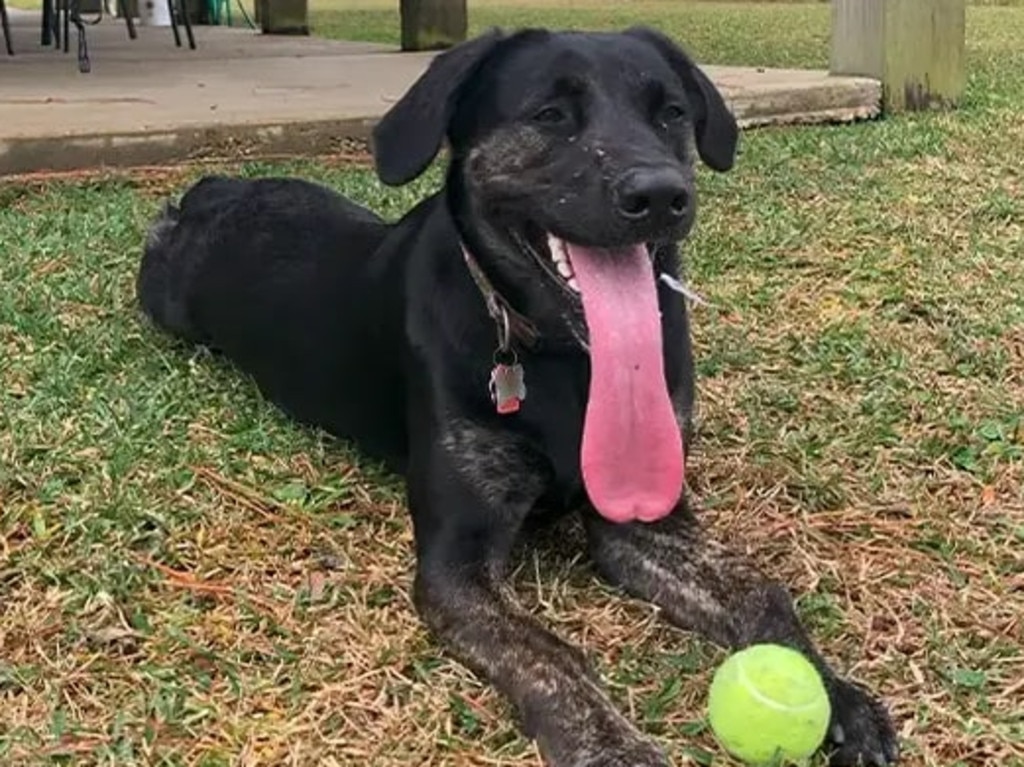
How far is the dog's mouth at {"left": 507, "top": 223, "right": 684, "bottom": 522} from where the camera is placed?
2.59m

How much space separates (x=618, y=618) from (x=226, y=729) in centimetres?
76

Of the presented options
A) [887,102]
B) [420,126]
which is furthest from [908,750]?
[887,102]

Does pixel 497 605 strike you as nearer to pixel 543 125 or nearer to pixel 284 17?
pixel 543 125

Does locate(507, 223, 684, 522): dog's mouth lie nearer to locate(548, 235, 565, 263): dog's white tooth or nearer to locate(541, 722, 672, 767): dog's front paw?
locate(548, 235, 565, 263): dog's white tooth

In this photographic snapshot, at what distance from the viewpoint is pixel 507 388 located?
281 cm

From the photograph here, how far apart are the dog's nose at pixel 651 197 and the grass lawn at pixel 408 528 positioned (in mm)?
727

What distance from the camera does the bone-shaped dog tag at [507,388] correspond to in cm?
280

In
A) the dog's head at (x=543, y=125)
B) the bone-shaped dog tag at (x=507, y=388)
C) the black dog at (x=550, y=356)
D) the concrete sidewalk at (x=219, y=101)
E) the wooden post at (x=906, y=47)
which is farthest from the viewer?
the wooden post at (x=906, y=47)

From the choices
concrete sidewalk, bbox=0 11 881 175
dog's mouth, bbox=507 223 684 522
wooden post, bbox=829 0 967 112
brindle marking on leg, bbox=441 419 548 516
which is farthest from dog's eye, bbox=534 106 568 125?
wooden post, bbox=829 0 967 112

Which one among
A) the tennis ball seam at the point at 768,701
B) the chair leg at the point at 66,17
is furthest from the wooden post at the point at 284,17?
the tennis ball seam at the point at 768,701

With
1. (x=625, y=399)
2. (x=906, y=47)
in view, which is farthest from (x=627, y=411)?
(x=906, y=47)

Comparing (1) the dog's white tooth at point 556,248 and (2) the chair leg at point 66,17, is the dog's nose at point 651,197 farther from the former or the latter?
(2) the chair leg at point 66,17

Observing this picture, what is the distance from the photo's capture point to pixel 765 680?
212 cm

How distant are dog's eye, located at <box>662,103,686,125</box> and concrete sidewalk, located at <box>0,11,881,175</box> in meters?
3.75
